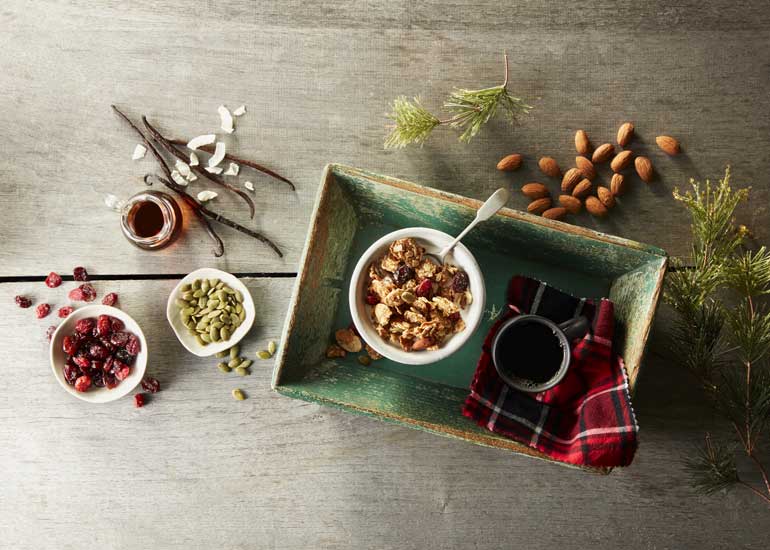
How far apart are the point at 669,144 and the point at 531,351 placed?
0.46m

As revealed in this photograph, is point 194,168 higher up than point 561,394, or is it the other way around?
point 194,168

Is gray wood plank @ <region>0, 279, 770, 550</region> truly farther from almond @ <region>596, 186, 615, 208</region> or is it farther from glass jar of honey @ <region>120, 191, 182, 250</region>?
almond @ <region>596, 186, 615, 208</region>

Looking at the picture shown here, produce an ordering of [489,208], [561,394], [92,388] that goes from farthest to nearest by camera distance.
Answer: [92,388]
[561,394]
[489,208]

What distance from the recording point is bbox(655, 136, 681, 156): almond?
1022 millimetres

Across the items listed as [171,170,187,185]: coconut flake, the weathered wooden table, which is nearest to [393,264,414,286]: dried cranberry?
the weathered wooden table

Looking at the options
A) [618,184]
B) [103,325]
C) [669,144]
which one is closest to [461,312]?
[618,184]

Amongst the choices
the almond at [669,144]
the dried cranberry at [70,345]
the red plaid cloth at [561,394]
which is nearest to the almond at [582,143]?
the almond at [669,144]

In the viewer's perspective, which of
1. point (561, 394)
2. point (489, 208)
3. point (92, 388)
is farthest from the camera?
point (92, 388)

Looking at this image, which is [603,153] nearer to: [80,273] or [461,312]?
[461,312]

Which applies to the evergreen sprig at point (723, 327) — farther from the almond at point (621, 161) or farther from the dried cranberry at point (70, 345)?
the dried cranberry at point (70, 345)

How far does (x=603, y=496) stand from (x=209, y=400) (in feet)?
2.38

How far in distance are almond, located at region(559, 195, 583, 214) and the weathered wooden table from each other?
0.05 metres

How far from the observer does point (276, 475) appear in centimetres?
105

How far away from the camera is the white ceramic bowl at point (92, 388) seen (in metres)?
0.99
